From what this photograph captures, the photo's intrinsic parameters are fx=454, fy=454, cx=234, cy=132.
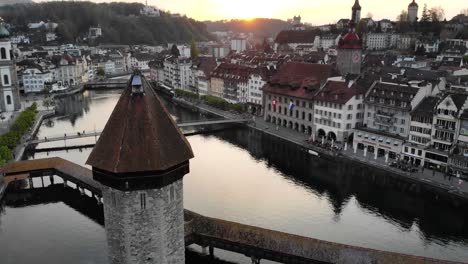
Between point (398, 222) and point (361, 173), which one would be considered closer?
point (398, 222)

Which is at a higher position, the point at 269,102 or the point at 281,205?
the point at 269,102

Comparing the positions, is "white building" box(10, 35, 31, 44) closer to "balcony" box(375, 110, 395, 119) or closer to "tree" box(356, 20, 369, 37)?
"tree" box(356, 20, 369, 37)

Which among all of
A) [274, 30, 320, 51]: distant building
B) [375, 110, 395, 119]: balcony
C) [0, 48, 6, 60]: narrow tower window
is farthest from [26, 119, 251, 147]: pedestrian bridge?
[274, 30, 320, 51]: distant building

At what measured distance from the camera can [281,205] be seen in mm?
39781

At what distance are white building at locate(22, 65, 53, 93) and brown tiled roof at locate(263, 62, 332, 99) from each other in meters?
55.4

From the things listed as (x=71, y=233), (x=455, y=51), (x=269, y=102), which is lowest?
(x=71, y=233)

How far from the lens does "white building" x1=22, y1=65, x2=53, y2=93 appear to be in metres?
98.1

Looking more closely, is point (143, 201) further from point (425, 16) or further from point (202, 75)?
point (425, 16)

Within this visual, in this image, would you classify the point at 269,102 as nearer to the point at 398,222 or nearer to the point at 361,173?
the point at 361,173

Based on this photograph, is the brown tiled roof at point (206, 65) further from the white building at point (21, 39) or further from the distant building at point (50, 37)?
the distant building at point (50, 37)

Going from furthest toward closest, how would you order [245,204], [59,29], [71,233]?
1. [59,29]
2. [245,204]
3. [71,233]

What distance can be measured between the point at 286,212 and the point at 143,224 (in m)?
24.0

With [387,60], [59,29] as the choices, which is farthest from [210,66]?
[59,29]

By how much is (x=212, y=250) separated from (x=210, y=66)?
66941 mm
